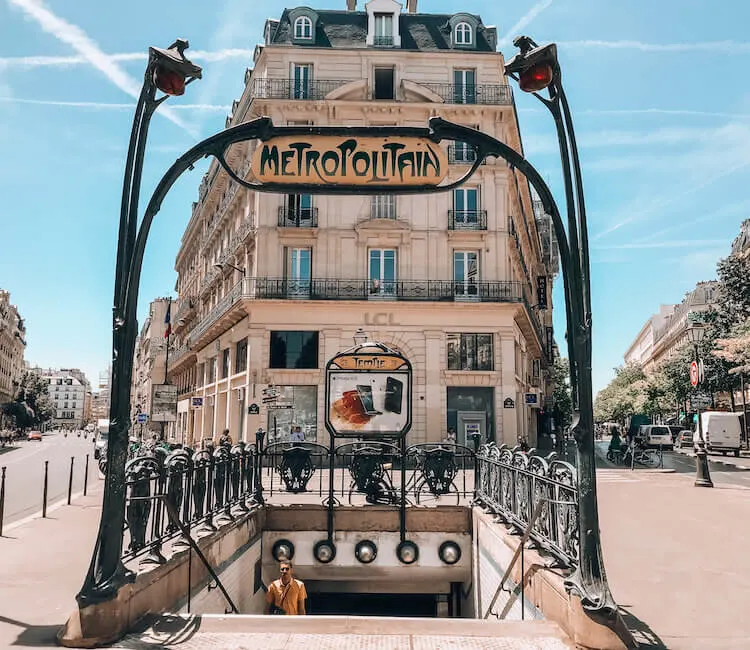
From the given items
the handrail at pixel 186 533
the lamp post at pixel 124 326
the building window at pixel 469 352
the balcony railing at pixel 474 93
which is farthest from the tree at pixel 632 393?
the lamp post at pixel 124 326

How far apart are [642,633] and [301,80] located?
29.5 metres

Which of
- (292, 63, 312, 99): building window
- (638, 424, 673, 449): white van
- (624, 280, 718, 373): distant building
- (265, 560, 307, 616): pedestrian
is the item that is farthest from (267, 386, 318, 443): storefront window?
(624, 280, 718, 373): distant building

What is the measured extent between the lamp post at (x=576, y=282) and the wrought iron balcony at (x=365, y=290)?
23027mm

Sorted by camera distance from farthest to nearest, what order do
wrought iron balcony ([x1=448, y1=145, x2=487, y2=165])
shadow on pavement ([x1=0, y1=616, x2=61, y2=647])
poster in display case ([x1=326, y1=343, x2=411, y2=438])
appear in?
wrought iron balcony ([x1=448, y1=145, x2=487, y2=165]) → poster in display case ([x1=326, y1=343, x2=411, y2=438]) → shadow on pavement ([x1=0, y1=616, x2=61, y2=647])

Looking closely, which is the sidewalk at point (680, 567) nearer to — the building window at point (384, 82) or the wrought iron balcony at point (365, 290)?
the wrought iron balcony at point (365, 290)

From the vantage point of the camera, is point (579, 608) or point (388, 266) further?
point (388, 266)

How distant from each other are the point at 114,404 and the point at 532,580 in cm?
484

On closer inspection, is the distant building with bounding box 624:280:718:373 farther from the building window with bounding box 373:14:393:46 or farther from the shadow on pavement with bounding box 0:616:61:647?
the shadow on pavement with bounding box 0:616:61:647

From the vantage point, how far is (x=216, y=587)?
29.5ft

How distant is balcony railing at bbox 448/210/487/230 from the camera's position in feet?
101

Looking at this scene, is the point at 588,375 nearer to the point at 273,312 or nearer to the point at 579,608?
the point at 579,608

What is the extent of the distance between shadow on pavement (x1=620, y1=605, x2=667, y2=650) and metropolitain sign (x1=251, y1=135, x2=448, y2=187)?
15.2ft

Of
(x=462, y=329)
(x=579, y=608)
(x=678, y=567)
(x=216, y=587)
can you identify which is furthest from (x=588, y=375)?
(x=462, y=329)

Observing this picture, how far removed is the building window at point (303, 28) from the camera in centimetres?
3212
